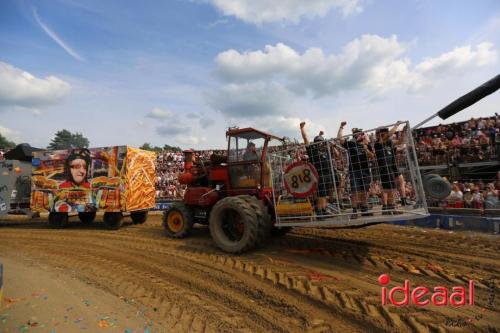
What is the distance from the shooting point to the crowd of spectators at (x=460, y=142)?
12945 millimetres

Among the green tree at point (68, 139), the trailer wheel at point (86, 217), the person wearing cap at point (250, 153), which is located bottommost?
the trailer wheel at point (86, 217)

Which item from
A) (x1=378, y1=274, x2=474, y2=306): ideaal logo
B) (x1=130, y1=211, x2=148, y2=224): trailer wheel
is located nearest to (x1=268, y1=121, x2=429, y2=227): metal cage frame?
(x1=378, y1=274, x2=474, y2=306): ideaal logo

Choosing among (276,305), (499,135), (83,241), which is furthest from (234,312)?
(499,135)

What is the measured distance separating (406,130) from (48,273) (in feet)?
22.1

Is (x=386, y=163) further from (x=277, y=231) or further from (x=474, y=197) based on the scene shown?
(x=474, y=197)

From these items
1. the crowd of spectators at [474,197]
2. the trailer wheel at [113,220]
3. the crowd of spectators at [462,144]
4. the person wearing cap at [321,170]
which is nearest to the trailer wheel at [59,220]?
the trailer wheel at [113,220]

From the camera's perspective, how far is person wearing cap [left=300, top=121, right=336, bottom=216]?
5.93 metres

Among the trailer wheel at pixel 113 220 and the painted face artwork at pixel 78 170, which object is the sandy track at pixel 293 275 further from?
the painted face artwork at pixel 78 170

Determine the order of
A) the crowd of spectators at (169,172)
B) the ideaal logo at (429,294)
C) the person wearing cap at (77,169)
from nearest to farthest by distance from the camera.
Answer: the ideaal logo at (429,294)
the person wearing cap at (77,169)
the crowd of spectators at (169,172)

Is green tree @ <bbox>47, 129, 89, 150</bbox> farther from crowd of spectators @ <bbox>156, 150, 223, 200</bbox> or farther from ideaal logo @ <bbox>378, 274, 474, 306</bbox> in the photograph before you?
ideaal logo @ <bbox>378, 274, 474, 306</bbox>

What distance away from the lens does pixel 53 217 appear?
11.0m

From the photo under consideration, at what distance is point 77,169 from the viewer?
34.8 ft

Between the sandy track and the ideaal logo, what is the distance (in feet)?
0.37

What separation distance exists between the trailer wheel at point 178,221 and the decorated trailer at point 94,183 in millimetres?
2342
